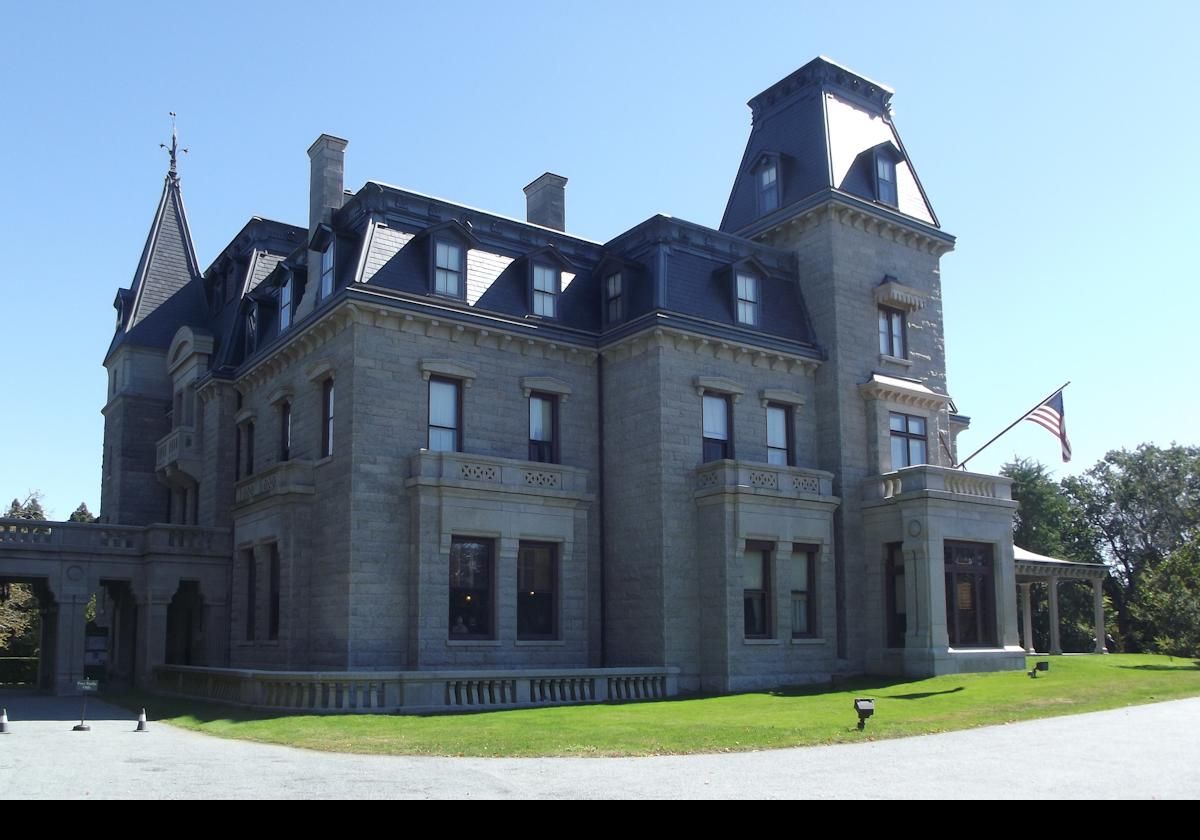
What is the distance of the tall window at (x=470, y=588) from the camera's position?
93.2ft

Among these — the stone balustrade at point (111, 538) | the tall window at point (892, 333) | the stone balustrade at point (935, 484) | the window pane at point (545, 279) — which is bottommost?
the stone balustrade at point (111, 538)

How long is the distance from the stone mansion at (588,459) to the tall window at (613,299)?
0.23 ft

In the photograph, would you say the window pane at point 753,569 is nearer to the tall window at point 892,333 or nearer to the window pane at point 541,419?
the window pane at point 541,419

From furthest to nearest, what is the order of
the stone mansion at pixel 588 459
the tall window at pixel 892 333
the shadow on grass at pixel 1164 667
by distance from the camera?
1. the tall window at pixel 892 333
2. the shadow on grass at pixel 1164 667
3. the stone mansion at pixel 588 459

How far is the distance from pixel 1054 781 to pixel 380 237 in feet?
69.1

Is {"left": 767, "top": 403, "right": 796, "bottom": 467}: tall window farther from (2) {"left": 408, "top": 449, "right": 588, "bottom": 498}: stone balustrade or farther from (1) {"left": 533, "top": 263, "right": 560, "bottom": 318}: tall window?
(1) {"left": 533, "top": 263, "right": 560, "bottom": 318}: tall window

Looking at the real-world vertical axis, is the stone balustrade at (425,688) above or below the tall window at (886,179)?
below

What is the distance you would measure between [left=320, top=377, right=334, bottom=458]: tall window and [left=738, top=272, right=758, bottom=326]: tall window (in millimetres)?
11535

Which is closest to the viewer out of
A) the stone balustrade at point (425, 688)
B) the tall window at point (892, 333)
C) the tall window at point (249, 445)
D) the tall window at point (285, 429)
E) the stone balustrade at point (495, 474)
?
the stone balustrade at point (425, 688)

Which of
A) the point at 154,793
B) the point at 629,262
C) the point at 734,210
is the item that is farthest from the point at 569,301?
the point at 154,793

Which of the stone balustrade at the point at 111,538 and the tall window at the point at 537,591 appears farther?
the stone balustrade at the point at 111,538

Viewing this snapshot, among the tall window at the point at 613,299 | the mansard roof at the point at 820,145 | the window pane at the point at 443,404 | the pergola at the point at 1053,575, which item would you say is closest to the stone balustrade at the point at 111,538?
the window pane at the point at 443,404

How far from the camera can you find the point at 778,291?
3412cm

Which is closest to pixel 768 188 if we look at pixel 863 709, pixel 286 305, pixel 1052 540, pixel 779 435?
pixel 779 435
